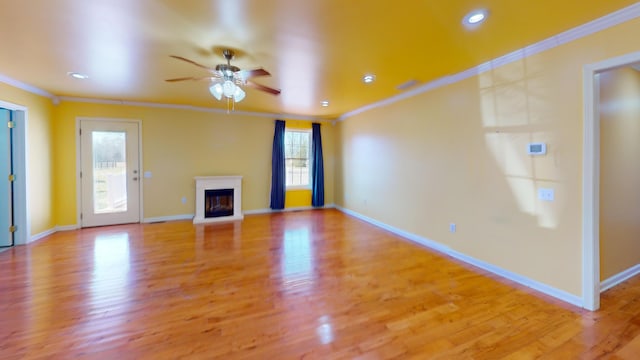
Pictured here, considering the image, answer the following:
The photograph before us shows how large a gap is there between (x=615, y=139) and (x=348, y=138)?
4626 mm

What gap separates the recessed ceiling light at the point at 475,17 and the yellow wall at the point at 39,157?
6005mm

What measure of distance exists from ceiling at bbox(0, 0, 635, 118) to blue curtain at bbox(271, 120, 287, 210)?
268 cm

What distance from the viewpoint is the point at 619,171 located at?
9.40 ft

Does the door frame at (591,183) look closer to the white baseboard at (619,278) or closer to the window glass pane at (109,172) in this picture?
the white baseboard at (619,278)

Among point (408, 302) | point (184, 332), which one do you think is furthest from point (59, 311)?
point (408, 302)

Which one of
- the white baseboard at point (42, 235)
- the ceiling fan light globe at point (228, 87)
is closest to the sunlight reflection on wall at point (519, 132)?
the ceiling fan light globe at point (228, 87)

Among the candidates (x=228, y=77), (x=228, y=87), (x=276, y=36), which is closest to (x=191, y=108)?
(x=228, y=77)

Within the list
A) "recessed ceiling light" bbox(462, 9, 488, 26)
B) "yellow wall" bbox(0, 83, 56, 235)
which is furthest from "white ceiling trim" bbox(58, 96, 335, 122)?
"recessed ceiling light" bbox(462, 9, 488, 26)

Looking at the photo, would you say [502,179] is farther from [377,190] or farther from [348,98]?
[348,98]

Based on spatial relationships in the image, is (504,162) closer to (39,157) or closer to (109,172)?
(109,172)

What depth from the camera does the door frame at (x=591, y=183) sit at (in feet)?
7.75

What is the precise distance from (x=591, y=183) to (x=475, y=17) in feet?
5.85

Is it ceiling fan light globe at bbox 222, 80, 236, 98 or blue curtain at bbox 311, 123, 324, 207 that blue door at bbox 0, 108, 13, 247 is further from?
blue curtain at bbox 311, 123, 324, 207

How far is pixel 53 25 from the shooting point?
2.40 meters
